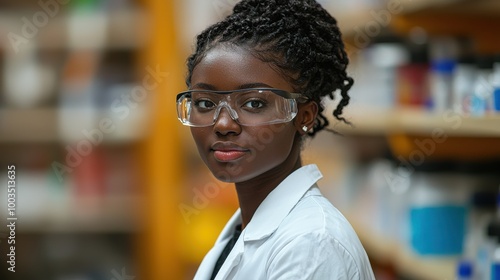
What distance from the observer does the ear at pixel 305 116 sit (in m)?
1.04

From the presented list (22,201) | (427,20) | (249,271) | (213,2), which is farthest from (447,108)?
(22,201)

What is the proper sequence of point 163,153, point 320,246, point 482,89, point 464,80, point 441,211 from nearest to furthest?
point 320,246, point 482,89, point 464,80, point 441,211, point 163,153

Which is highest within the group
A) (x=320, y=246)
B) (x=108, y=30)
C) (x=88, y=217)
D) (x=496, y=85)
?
(x=108, y=30)

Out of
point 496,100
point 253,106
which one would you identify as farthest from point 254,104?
point 496,100

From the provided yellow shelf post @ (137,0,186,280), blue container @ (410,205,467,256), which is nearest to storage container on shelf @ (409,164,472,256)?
blue container @ (410,205,467,256)

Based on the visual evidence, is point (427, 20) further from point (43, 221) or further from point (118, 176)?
point (43, 221)

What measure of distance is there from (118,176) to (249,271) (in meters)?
1.97

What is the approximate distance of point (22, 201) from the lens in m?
2.71

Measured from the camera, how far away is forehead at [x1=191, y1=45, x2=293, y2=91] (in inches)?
38.2

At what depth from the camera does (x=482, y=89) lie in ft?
4.95

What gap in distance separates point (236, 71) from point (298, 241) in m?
0.25

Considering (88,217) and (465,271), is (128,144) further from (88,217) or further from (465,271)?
(465,271)

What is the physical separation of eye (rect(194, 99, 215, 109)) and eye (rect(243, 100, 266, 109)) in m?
0.05

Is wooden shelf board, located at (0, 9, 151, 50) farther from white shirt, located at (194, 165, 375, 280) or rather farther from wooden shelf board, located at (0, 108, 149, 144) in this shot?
white shirt, located at (194, 165, 375, 280)
